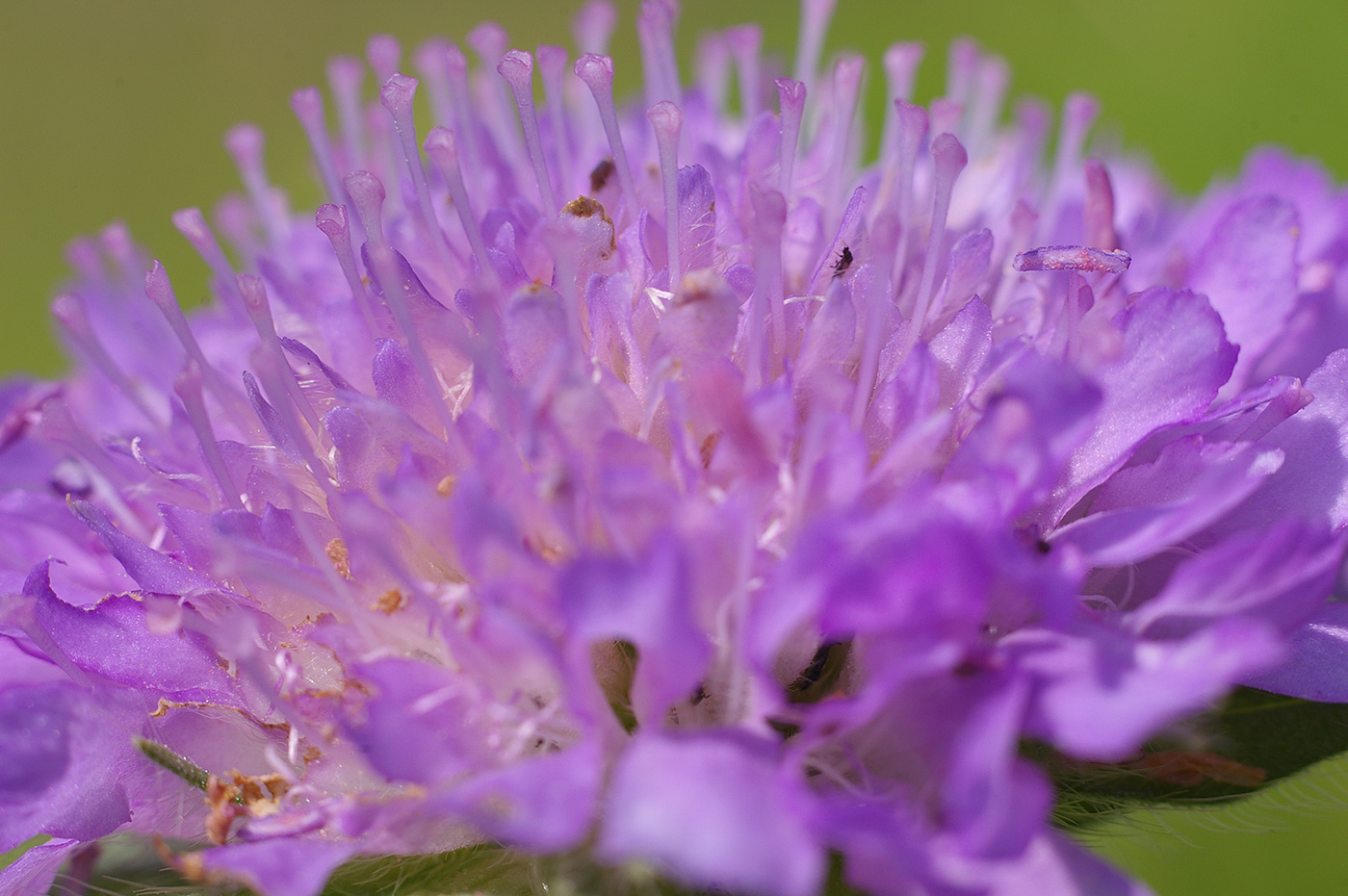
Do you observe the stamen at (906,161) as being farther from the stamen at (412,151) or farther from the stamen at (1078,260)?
the stamen at (412,151)

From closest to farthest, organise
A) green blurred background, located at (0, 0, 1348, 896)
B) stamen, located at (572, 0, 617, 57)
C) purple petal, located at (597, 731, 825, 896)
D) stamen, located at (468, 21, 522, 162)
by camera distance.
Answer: purple petal, located at (597, 731, 825, 896), stamen, located at (468, 21, 522, 162), stamen, located at (572, 0, 617, 57), green blurred background, located at (0, 0, 1348, 896)

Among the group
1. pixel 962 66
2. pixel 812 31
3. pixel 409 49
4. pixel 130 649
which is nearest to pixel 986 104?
pixel 962 66

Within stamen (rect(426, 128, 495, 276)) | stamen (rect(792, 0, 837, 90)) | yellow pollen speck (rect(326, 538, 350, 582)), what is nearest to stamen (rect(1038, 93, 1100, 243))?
stamen (rect(792, 0, 837, 90))

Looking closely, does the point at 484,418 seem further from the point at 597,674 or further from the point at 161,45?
the point at 161,45

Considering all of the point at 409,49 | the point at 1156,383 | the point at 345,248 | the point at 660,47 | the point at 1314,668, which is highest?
the point at 409,49

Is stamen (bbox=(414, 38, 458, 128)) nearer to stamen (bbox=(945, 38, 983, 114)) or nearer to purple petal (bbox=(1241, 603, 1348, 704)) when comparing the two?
stamen (bbox=(945, 38, 983, 114))

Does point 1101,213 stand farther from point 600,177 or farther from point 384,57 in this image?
point 384,57
